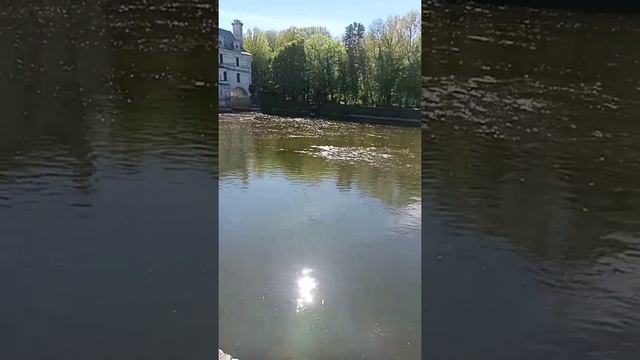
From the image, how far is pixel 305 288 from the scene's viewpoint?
5.17 m

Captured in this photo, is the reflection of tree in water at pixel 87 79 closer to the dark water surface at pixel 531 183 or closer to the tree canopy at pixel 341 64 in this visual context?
the dark water surface at pixel 531 183

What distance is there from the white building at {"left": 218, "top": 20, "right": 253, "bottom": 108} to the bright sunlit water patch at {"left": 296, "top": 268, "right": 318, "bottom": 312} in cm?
461

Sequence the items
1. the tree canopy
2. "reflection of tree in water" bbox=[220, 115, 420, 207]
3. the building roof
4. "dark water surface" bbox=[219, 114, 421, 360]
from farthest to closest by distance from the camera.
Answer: the building roof < the tree canopy < "reflection of tree in water" bbox=[220, 115, 420, 207] < "dark water surface" bbox=[219, 114, 421, 360]

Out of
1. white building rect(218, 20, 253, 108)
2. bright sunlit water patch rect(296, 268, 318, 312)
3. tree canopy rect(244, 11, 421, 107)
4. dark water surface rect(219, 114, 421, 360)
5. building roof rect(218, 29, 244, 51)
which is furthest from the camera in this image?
building roof rect(218, 29, 244, 51)

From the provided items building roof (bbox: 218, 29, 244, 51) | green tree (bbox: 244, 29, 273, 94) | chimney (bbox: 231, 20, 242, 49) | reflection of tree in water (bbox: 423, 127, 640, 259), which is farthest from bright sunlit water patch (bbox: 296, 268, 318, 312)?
chimney (bbox: 231, 20, 242, 49)

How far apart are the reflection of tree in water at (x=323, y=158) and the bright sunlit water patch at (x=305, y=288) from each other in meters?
2.39

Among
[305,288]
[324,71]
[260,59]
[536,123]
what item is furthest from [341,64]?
[536,123]

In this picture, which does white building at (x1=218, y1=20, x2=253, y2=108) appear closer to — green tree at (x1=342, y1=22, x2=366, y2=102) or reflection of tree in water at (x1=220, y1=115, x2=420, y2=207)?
reflection of tree in water at (x1=220, y1=115, x2=420, y2=207)

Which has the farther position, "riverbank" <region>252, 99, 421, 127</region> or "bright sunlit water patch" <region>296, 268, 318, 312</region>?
"riverbank" <region>252, 99, 421, 127</region>

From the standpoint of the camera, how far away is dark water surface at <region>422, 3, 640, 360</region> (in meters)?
2.30

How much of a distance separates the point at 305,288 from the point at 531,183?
320 centimetres

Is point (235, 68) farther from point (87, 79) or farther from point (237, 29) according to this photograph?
point (87, 79)

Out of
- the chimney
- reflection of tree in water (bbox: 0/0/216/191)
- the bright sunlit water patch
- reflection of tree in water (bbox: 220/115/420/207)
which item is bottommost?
the bright sunlit water patch

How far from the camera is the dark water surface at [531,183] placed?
2301 mm
